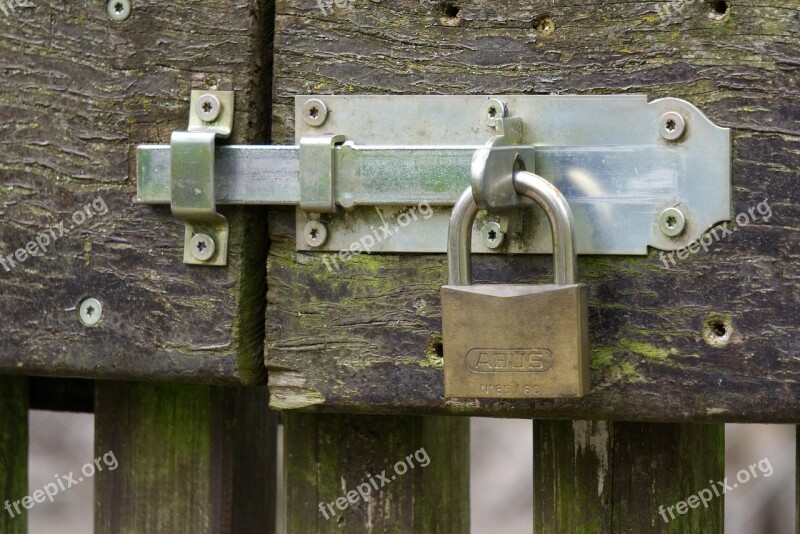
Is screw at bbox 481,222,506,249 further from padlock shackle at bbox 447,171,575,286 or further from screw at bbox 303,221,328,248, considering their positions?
screw at bbox 303,221,328,248

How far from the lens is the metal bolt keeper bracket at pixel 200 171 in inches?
42.8

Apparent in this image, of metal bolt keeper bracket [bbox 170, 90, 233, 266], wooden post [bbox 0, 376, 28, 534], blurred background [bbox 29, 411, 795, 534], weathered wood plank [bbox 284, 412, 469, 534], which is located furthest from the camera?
blurred background [bbox 29, 411, 795, 534]

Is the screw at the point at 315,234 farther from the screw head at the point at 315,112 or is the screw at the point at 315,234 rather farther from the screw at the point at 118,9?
the screw at the point at 118,9

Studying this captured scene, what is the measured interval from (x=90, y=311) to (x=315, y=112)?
33cm

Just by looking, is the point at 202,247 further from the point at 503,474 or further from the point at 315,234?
the point at 503,474

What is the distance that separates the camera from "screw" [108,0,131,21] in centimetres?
113

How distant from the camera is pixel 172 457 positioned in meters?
1.26

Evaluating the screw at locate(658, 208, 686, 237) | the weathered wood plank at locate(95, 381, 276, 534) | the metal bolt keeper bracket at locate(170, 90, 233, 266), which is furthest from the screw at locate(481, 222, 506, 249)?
the weathered wood plank at locate(95, 381, 276, 534)

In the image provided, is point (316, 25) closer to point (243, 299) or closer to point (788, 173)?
point (243, 299)

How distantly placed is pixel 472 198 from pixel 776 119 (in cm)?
29

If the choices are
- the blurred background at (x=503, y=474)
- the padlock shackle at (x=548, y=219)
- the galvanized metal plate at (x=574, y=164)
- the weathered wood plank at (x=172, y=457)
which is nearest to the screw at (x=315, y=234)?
the galvanized metal plate at (x=574, y=164)

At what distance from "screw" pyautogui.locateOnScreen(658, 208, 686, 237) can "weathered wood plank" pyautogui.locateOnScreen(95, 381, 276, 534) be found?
549 mm

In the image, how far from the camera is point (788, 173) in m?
0.98

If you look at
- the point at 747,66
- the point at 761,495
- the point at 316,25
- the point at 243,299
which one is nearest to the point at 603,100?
the point at 747,66
